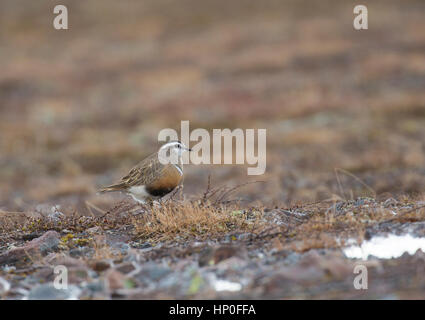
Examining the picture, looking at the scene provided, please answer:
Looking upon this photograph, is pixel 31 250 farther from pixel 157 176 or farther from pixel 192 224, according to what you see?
pixel 192 224

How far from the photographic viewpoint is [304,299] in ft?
20.0

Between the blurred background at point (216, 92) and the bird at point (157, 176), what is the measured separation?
1614 mm

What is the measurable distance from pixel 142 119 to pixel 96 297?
22798 millimetres

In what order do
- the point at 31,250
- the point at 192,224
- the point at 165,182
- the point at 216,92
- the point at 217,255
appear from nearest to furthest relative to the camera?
the point at 217,255, the point at 31,250, the point at 192,224, the point at 165,182, the point at 216,92

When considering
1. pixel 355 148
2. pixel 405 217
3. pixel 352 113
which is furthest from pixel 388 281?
pixel 352 113

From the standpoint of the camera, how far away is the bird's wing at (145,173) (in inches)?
337

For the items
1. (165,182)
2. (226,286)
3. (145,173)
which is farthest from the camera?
(145,173)

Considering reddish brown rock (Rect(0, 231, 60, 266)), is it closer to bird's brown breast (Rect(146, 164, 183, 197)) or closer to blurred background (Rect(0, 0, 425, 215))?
bird's brown breast (Rect(146, 164, 183, 197))

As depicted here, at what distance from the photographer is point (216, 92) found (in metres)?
31.3

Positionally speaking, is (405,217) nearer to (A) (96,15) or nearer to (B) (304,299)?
(B) (304,299)

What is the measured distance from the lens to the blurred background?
18.7 m

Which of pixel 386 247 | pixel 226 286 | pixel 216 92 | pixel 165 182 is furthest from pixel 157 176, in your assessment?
pixel 216 92

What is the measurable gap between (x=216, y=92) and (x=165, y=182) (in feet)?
76.1
